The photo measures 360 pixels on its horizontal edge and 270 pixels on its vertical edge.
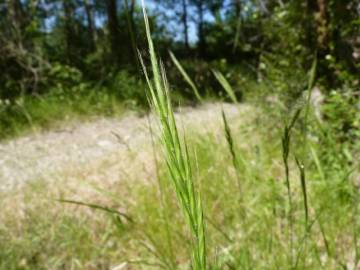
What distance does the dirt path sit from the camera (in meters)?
3.49

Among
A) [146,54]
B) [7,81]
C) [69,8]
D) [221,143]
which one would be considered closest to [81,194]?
[221,143]

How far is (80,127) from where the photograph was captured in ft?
21.5

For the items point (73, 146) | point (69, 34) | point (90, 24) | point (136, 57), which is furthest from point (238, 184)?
point (90, 24)

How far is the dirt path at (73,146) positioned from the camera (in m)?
3.49

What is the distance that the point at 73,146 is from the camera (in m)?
5.05

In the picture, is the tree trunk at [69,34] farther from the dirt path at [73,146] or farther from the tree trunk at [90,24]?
the dirt path at [73,146]

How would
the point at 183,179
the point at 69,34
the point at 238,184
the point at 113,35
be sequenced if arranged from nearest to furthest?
1. the point at 183,179
2. the point at 238,184
3. the point at 113,35
4. the point at 69,34

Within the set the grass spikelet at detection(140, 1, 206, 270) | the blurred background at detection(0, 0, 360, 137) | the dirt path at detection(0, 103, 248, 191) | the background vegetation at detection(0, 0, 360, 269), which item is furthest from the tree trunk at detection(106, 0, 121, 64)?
the grass spikelet at detection(140, 1, 206, 270)

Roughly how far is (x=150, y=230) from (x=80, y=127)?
501 centimetres

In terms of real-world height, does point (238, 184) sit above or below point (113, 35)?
below

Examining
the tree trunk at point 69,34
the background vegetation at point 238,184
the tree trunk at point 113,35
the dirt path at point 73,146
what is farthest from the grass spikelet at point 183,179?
the tree trunk at point 113,35

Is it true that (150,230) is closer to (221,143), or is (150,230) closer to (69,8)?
(221,143)

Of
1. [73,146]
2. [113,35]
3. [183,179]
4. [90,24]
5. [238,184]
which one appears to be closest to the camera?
[183,179]

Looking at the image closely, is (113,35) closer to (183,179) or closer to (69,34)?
(69,34)
